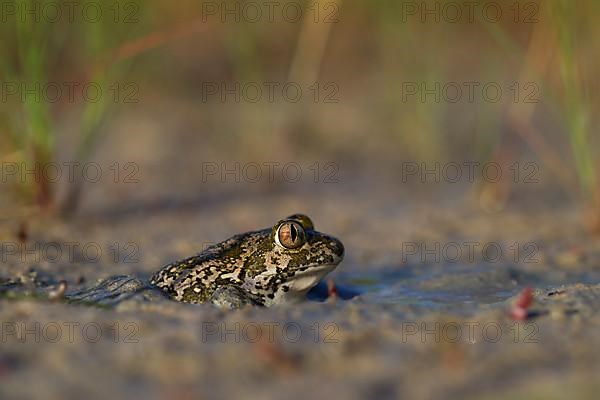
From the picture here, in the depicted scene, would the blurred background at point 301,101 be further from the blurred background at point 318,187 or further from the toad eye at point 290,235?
the toad eye at point 290,235

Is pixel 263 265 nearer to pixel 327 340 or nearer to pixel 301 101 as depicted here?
pixel 327 340

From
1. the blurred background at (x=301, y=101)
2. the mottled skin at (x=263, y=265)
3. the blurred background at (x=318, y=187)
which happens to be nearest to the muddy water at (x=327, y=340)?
the blurred background at (x=318, y=187)

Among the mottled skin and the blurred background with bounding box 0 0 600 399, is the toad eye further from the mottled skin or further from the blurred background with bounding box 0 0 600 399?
the blurred background with bounding box 0 0 600 399

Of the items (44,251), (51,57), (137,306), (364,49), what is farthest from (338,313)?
(364,49)

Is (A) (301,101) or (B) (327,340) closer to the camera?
(B) (327,340)

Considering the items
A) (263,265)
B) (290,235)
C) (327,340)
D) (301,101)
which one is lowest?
(327,340)

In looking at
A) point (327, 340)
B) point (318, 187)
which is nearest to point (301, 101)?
point (318, 187)
